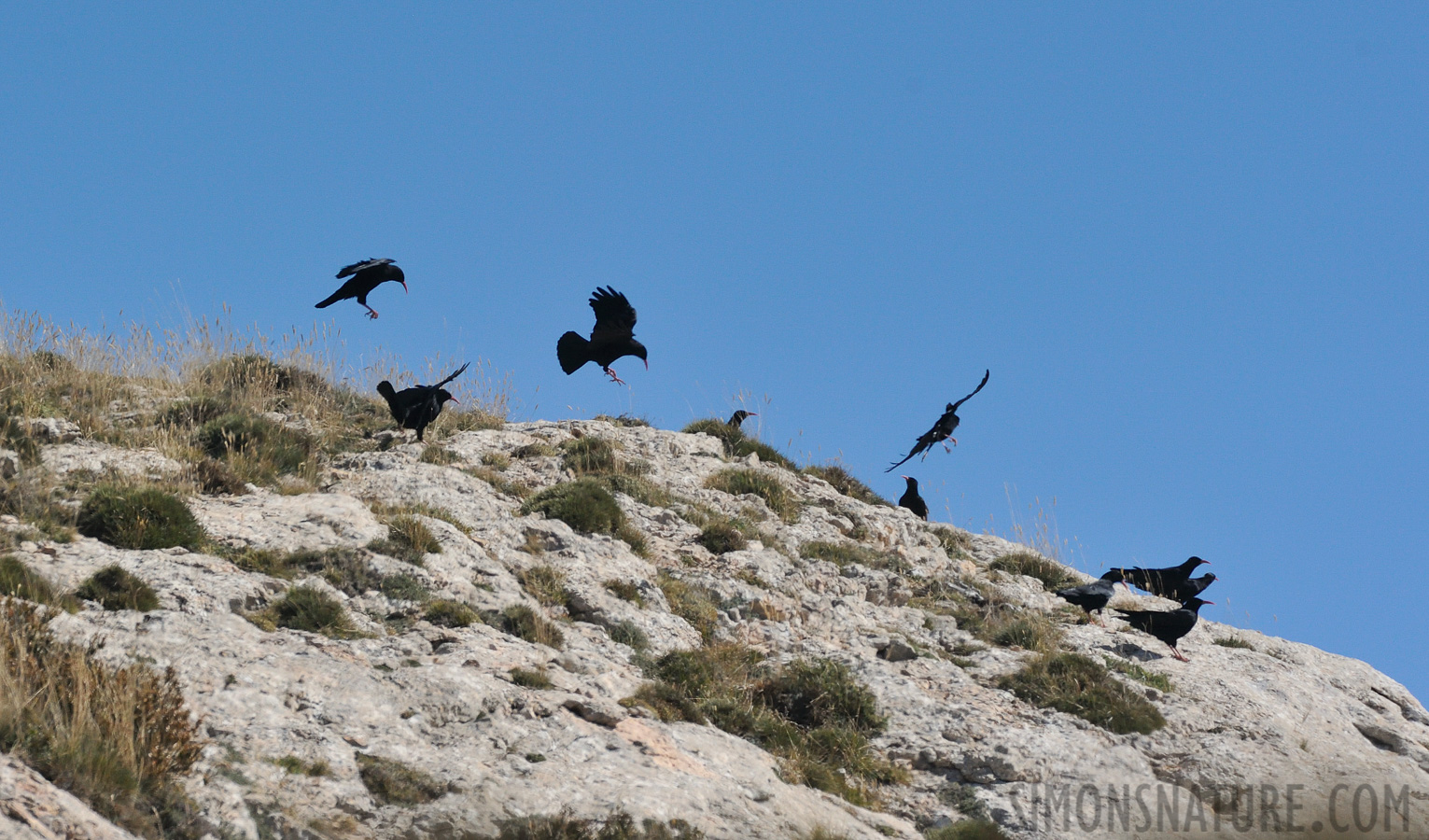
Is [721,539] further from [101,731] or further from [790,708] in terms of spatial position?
[101,731]

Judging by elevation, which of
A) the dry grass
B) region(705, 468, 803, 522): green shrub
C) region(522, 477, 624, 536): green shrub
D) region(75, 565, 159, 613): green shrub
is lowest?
the dry grass

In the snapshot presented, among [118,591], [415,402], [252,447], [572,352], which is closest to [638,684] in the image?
[118,591]

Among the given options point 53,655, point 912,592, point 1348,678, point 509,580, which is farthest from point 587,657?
point 1348,678

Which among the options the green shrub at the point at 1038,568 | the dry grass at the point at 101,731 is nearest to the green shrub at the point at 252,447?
the dry grass at the point at 101,731

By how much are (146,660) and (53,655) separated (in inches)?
29.2

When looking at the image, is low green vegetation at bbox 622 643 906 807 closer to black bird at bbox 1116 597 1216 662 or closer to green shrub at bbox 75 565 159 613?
green shrub at bbox 75 565 159 613

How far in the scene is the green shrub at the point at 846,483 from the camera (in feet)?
59.2

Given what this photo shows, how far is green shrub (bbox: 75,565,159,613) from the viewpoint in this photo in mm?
7973

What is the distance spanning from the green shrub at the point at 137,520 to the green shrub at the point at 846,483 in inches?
410

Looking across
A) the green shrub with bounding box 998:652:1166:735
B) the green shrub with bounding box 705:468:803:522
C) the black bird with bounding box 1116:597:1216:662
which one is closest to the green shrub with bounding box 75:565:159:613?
the green shrub with bounding box 998:652:1166:735

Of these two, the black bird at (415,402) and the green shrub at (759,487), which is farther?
the green shrub at (759,487)

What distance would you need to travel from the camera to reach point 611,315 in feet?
44.2

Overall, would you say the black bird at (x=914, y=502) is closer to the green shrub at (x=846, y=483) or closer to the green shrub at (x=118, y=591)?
the green shrub at (x=846, y=483)

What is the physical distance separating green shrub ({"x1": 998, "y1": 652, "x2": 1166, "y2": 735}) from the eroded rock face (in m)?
0.22
